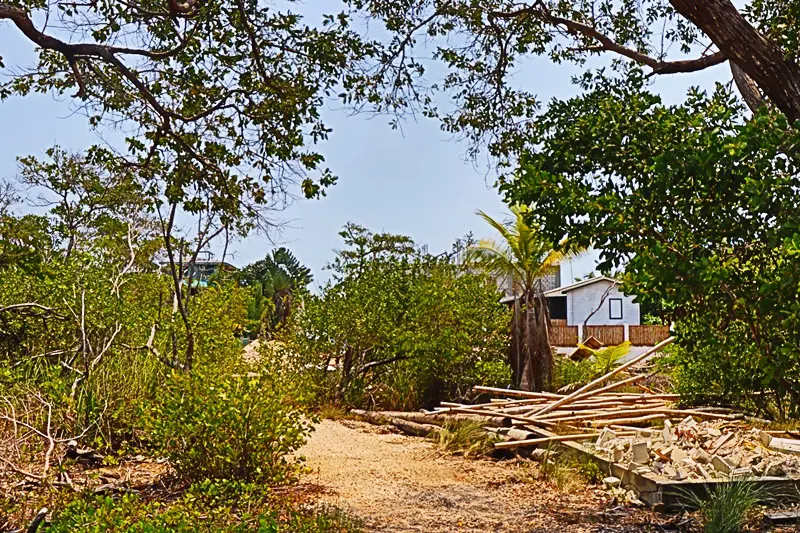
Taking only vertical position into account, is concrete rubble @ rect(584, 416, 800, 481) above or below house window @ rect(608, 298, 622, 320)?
below

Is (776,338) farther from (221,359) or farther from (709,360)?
(221,359)

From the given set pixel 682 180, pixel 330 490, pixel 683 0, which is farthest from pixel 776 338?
pixel 330 490

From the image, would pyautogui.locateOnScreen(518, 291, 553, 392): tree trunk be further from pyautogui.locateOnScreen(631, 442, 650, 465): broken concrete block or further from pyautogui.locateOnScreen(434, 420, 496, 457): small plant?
pyautogui.locateOnScreen(631, 442, 650, 465): broken concrete block

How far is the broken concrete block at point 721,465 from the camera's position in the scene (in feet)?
22.0

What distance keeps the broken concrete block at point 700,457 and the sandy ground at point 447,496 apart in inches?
36.2

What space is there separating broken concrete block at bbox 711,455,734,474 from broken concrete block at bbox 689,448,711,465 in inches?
2.5

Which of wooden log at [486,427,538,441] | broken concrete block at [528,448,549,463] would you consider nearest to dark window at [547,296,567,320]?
wooden log at [486,427,538,441]

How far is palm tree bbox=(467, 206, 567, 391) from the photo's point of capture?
14734mm

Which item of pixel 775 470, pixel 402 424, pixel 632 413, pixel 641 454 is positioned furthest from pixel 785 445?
pixel 402 424

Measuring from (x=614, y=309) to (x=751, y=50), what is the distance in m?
34.2

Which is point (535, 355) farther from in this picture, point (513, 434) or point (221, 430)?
point (221, 430)

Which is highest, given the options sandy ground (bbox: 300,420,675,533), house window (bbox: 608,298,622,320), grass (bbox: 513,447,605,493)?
house window (bbox: 608,298,622,320)

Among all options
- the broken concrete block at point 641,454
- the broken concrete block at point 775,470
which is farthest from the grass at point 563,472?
the broken concrete block at point 775,470

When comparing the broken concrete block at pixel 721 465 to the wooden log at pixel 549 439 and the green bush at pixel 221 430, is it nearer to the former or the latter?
the wooden log at pixel 549 439
